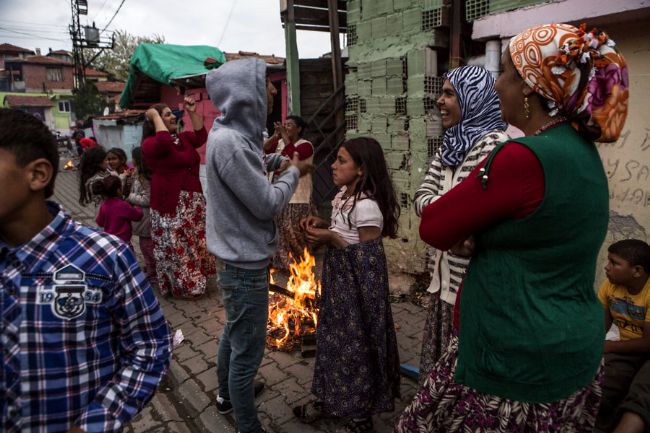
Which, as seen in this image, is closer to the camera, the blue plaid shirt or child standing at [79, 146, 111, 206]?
the blue plaid shirt

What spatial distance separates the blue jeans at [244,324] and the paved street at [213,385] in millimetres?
593

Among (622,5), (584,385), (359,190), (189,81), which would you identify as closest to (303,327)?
(359,190)

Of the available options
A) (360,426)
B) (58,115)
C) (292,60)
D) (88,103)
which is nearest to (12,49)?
(58,115)

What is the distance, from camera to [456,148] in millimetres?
2527

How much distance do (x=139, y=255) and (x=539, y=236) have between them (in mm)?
7308

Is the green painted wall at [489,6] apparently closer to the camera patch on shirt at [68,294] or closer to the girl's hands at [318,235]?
the girl's hands at [318,235]

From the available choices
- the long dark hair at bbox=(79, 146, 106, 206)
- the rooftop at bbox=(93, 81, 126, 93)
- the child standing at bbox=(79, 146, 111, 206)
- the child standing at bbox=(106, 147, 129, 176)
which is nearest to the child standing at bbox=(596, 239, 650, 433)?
the child standing at bbox=(79, 146, 111, 206)

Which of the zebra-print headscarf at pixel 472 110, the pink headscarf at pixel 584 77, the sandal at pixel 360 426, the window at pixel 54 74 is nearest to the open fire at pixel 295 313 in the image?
the sandal at pixel 360 426

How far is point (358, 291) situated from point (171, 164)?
3.25 m

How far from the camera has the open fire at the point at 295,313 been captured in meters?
4.24

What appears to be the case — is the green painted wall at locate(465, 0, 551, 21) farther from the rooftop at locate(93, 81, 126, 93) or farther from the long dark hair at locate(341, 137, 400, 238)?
the rooftop at locate(93, 81, 126, 93)

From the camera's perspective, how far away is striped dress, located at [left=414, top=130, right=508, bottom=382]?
97.2 inches

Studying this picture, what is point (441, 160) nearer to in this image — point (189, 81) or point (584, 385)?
point (584, 385)

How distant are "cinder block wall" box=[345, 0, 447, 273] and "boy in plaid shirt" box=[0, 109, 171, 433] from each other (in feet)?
14.6
